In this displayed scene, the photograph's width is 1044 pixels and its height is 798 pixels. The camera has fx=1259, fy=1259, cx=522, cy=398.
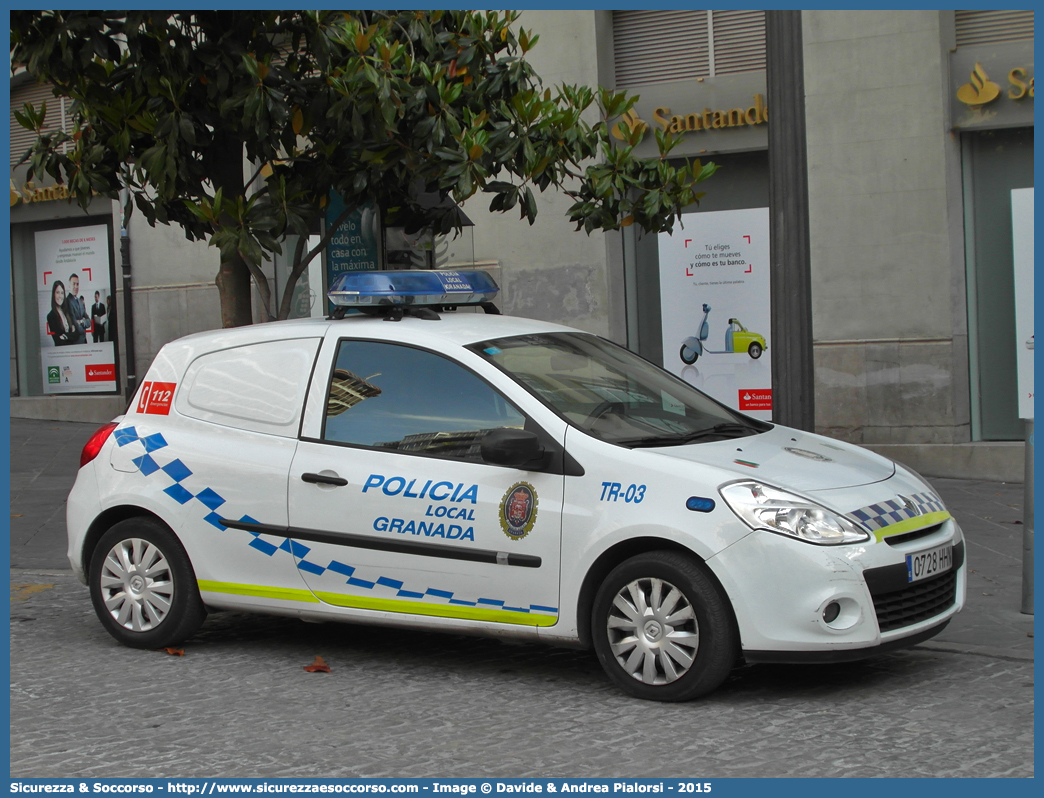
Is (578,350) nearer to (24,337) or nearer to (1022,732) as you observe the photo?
(1022,732)

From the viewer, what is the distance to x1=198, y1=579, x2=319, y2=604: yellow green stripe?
18.8 feet

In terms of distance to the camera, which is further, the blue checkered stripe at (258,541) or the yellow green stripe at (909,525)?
the blue checkered stripe at (258,541)

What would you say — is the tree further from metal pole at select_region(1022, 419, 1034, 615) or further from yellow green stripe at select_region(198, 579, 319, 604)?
metal pole at select_region(1022, 419, 1034, 615)

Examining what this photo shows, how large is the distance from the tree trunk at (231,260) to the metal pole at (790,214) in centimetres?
349

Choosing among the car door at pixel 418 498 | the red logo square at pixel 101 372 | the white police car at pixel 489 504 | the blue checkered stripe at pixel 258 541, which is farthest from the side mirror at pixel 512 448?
the red logo square at pixel 101 372

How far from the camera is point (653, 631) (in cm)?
493

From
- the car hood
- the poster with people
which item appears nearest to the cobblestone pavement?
the car hood

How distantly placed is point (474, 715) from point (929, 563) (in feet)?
6.31

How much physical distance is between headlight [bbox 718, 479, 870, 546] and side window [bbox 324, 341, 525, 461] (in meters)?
1.00

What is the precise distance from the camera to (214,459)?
5965 mm

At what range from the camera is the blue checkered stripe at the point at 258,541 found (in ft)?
17.5

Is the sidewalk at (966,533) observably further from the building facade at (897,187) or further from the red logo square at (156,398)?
the red logo square at (156,398)

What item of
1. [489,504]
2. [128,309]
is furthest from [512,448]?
[128,309]

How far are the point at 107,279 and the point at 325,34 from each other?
34.2ft
